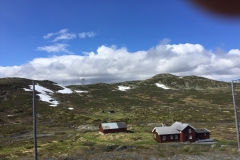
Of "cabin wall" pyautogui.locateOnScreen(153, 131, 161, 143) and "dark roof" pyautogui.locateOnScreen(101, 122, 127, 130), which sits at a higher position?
"dark roof" pyautogui.locateOnScreen(101, 122, 127, 130)

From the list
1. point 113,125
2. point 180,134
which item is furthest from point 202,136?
point 113,125

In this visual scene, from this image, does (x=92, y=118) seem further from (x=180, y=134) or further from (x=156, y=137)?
(x=180, y=134)

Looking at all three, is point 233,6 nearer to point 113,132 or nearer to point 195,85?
point 113,132

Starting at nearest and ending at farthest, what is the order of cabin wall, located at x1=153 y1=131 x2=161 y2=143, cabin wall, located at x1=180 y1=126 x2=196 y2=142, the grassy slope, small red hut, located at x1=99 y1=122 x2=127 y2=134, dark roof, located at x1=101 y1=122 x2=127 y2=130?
1. cabin wall, located at x1=153 y1=131 x2=161 y2=143
2. cabin wall, located at x1=180 y1=126 x2=196 y2=142
3. the grassy slope
4. small red hut, located at x1=99 y1=122 x2=127 y2=134
5. dark roof, located at x1=101 y1=122 x2=127 y2=130

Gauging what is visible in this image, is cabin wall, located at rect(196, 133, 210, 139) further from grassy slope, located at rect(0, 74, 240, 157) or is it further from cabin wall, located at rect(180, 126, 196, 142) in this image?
grassy slope, located at rect(0, 74, 240, 157)

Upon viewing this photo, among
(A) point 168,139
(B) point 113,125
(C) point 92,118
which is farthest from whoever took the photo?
(C) point 92,118

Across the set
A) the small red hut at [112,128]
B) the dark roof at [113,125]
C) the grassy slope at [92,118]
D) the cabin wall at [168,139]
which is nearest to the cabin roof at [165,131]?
the cabin wall at [168,139]

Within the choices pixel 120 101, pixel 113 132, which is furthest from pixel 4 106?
pixel 113 132

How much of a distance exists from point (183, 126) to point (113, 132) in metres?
16.6

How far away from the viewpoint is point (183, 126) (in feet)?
142

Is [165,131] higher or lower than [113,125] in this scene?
higher

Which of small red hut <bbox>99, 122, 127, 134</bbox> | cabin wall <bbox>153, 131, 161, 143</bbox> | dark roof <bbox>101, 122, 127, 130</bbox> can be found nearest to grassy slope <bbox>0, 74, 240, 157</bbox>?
cabin wall <bbox>153, 131, 161, 143</bbox>

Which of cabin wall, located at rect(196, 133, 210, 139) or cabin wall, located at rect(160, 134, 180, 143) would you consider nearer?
cabin wall, located at rect(160, 134, 180, 143)

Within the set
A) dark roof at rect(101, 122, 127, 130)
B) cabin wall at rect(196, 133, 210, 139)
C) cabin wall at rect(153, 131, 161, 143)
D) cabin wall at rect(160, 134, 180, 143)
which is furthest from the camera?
dark roof at rect(101, 122, 127, 130)
